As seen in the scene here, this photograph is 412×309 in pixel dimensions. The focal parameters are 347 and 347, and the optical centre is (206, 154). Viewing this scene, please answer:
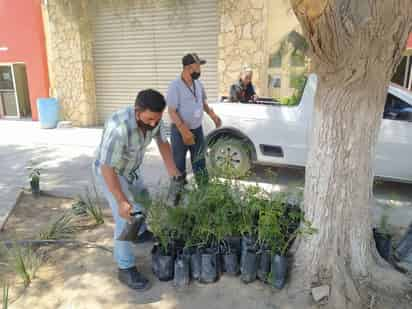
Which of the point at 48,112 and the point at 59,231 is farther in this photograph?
the point at 48,112

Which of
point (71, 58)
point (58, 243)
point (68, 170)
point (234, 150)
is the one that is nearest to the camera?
point (58, 243)

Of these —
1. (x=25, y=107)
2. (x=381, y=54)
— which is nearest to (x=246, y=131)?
(x=381, y=54)

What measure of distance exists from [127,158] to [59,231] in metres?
1.48

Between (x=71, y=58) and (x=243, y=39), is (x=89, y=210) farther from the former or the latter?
(x=71, y=58)

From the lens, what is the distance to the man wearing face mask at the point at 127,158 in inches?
97.3

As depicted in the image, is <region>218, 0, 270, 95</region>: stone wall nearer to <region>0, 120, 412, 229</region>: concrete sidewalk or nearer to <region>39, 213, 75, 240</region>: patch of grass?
<region>0, 120, 412, 229</region>: concrete sidewalk

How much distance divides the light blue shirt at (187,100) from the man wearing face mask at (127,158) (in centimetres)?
100

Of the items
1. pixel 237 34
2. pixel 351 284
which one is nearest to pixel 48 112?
pixel 237 34

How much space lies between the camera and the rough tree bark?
2027 millimetres

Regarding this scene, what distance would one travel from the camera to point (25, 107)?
12.7m

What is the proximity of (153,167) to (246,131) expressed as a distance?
2008 mm

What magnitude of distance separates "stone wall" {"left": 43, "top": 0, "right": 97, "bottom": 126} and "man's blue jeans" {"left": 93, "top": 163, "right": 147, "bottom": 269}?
28.6ft

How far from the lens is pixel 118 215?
2725 mm

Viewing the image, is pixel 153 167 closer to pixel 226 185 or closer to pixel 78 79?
pixel 226 185
